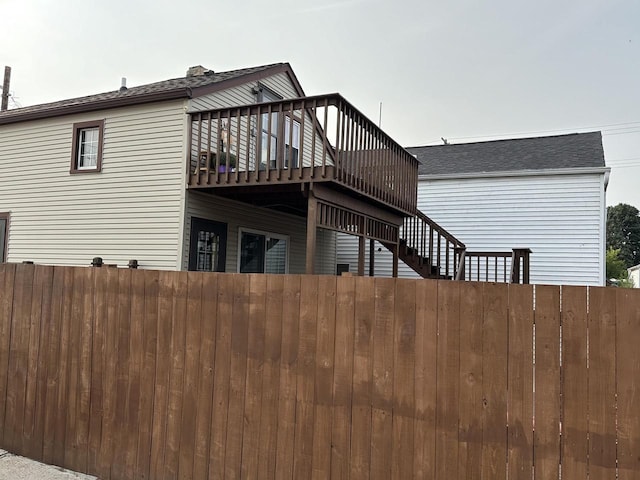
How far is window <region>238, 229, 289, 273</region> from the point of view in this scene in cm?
969

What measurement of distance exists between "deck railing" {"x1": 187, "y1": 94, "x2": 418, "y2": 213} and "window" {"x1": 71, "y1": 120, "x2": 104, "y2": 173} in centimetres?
230

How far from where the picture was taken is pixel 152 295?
359 cm

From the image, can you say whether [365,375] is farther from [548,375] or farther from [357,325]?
[548,375]

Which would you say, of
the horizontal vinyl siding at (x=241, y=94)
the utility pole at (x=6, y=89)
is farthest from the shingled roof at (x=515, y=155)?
the utility pole at (x=6, y=89)

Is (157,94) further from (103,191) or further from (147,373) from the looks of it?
(147,373)

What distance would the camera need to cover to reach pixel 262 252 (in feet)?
33.6

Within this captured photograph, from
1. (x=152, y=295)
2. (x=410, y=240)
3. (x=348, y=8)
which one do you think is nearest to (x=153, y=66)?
(x=348, y=8)

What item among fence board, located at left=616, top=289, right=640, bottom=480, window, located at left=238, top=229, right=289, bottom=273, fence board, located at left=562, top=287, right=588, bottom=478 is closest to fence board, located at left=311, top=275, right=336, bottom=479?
fence board, located at left=562, top=287, right=588, bottom=478

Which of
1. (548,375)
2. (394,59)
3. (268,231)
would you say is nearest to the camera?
(548,375)

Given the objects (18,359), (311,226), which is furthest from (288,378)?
(311,226)

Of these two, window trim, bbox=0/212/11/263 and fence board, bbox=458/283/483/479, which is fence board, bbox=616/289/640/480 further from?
window trim, bbox=0/212/11/263

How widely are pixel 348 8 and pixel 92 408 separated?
37.5 feet

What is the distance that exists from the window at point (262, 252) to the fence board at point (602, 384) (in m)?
7.80

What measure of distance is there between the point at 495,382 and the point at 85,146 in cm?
907
